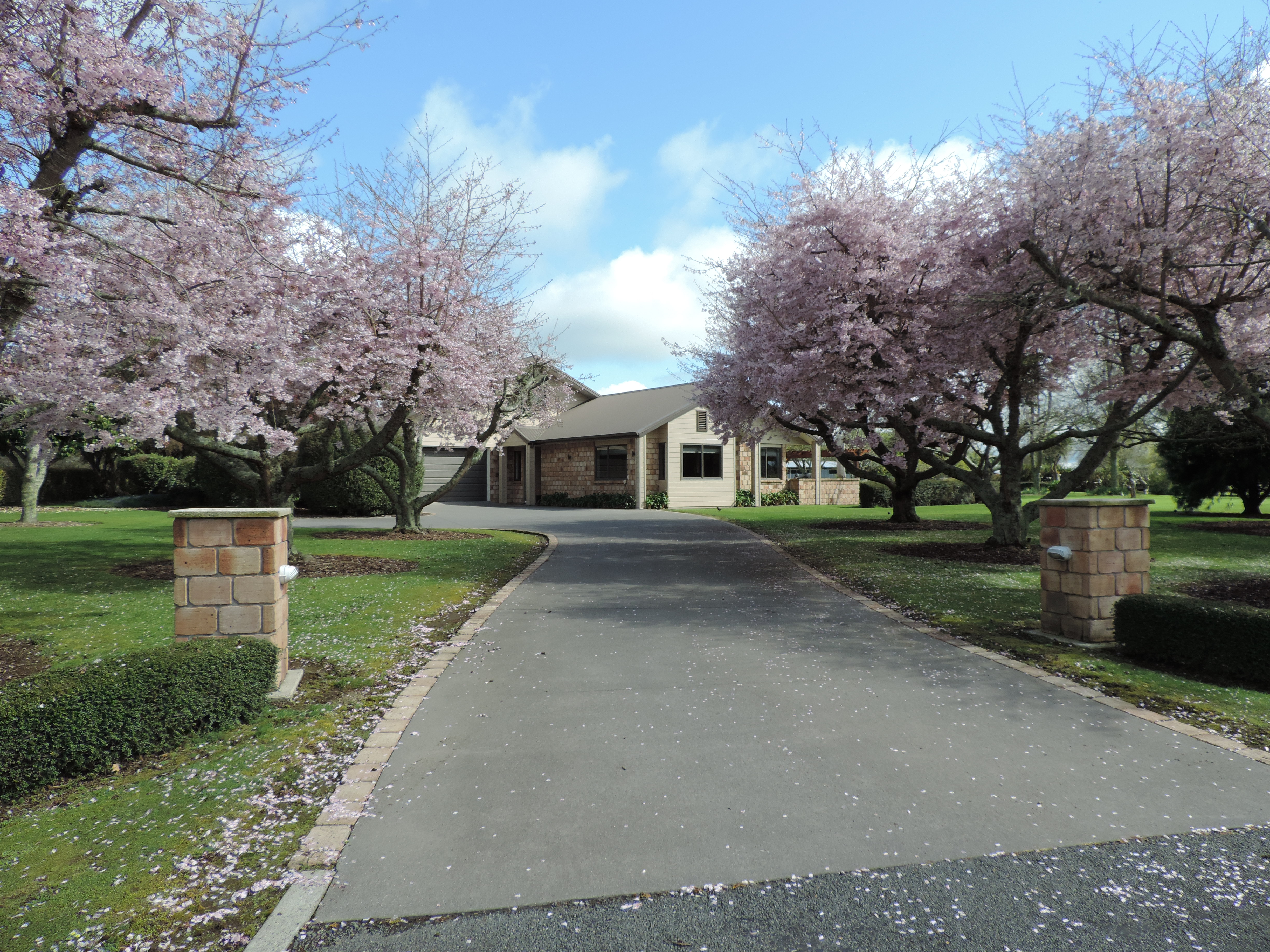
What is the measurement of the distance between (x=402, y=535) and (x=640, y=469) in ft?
42.9

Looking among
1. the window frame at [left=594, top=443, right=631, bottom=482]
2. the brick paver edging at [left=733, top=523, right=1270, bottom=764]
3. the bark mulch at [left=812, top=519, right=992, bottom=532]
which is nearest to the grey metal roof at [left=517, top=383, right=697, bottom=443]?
the window frame at [left=594, top=443, right=631, bottom=482]

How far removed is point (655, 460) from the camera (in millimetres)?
29234

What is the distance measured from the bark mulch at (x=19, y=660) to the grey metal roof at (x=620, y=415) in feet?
72.1

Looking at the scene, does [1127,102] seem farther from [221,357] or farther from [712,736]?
[221,357]

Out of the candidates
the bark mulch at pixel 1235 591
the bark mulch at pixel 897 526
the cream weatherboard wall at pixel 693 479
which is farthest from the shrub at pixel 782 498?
the bark mulch at pixel 1235 591

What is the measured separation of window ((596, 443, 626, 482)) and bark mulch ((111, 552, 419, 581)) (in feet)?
55.9

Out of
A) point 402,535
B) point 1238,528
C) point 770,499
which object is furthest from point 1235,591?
point 770,499

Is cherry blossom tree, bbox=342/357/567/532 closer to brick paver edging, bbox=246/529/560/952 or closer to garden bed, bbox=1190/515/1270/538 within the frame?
brick paver edging, bbox=246/529/560/952

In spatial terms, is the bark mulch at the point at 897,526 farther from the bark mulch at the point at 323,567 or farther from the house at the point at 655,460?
the bark mulch at the point at 323,567

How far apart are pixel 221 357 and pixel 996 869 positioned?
34.3ft

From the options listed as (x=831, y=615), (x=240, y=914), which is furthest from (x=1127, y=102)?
(x=240, y=914)

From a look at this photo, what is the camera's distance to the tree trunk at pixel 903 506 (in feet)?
68.3

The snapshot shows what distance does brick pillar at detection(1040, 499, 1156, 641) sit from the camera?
657cm

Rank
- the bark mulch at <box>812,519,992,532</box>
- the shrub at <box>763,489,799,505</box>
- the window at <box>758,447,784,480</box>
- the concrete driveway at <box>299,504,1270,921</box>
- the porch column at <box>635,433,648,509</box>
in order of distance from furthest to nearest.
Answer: the window at <box>758,447,784,480</box>
the shrub at <box>763,489,799,505</box>
the porch column at <box>635,433,648,509</box>
the bark mulch at <box>812,519,992,532</box>
the concrete driveway at <box>299,504,1270,921</box>
